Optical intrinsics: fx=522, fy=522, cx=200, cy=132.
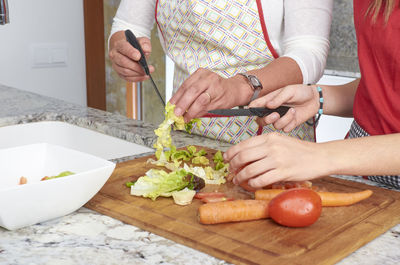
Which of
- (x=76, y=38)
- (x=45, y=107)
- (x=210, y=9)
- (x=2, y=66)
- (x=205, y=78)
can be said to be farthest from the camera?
(x=76, y=38)

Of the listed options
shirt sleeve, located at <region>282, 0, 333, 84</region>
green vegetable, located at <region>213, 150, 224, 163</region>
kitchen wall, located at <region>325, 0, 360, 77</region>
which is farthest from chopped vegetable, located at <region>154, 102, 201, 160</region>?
kitchen wall, located at <region>325, 0, 360, 77</region>

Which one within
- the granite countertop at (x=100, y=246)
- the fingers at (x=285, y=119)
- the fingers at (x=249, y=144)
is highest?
the fingers at (x=285, y=119)

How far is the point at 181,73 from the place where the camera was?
71.3 inches

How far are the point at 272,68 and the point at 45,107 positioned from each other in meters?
0.95

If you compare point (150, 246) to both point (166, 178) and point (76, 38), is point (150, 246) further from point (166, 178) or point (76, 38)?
point (76, 38)

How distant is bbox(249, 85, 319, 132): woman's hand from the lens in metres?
1.31

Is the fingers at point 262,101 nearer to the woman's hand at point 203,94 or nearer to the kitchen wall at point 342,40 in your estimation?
the woman's hand at point 203,94

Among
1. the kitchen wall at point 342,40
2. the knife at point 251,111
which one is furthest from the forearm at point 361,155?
the kitchen wall at point 342,40

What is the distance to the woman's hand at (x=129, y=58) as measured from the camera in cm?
154

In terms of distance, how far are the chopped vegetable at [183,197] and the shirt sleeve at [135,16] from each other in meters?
0.95

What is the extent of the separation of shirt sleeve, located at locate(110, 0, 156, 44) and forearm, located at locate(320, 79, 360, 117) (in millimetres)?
737

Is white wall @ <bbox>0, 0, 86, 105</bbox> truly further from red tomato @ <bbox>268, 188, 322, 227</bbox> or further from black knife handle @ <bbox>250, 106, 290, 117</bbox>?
red tomato @ <bbox>268, 188, 322, 227</bbox>

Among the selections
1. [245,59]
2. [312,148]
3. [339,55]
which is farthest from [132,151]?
[339,55]

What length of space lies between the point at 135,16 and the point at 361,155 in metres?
1.10
